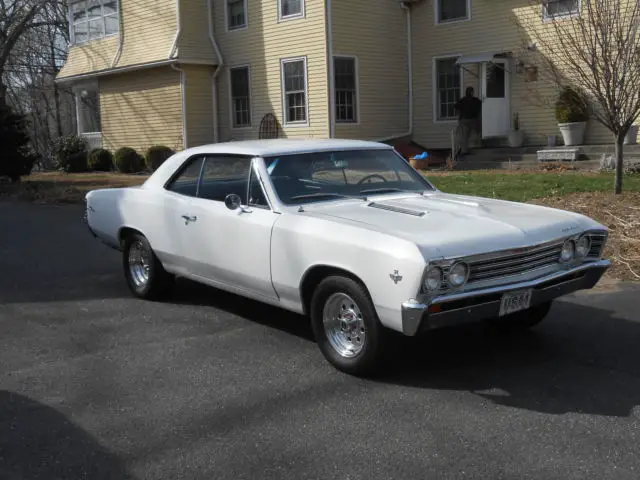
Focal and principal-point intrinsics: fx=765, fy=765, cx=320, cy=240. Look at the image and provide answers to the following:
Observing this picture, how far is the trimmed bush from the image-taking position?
27031 mm

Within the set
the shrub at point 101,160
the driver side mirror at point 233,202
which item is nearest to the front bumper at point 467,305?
the driver side mirror at point 233,202

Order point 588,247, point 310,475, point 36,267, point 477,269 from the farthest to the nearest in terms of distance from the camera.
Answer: point 36,267 < point 588,247 < point 477,269 < point 310,475

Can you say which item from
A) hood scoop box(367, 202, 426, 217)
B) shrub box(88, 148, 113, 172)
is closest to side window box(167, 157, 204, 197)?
hood scoop box(367, 202, 426, 217)

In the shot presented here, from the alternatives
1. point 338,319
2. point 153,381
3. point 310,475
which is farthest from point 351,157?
point 310,475

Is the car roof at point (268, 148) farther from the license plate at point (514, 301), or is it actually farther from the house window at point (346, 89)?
the house window at point (346, 89)

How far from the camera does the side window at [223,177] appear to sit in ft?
20.2

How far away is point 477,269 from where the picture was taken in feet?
15.5

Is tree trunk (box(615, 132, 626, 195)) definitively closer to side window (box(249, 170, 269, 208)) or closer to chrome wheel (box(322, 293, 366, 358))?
side window (box(249, 170, 269, 208))

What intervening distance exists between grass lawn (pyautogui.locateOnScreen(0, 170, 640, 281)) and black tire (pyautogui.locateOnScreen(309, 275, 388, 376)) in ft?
13.0

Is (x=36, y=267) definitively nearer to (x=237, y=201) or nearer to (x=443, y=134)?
(x=237, y=201)

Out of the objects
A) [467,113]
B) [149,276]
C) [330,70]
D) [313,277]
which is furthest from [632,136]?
[313,277]

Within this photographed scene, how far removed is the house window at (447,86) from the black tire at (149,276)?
1539 cm

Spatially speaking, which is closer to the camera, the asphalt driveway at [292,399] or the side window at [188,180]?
the asphalt driveway at [292,399]

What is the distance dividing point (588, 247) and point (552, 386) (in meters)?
1.16
